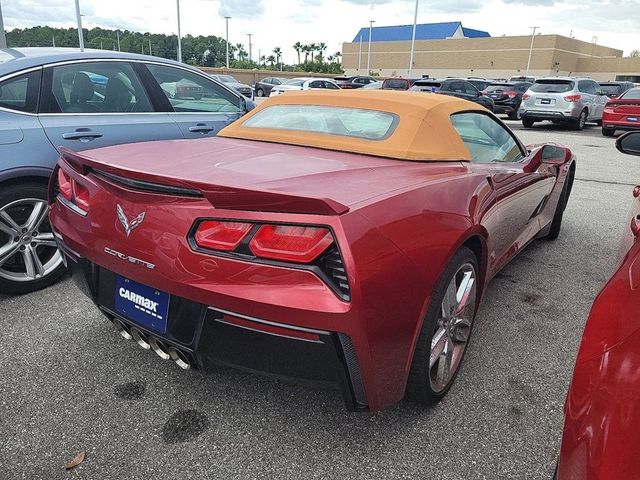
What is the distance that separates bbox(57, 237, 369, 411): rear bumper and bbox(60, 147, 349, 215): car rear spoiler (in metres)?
0.37

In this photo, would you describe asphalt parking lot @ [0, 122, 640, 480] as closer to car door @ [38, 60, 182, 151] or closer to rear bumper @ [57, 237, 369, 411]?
rear bumper @ [57, 237, 369, 411]

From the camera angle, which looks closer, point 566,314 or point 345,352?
point 345,352

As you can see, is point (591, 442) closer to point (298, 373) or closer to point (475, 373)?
point (298, 373)

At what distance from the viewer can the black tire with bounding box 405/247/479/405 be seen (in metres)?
2.03

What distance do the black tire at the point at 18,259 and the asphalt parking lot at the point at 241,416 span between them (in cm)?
18

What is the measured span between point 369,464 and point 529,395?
964mm

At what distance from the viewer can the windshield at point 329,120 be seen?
2801 mm

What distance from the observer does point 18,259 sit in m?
3.42

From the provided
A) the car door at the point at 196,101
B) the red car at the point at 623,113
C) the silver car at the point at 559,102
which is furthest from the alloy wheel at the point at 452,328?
the silver car at the point at 559,102

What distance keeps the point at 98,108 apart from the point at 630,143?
11.5 ft

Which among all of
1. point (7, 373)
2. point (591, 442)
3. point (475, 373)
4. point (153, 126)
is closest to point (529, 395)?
point (475, 373)

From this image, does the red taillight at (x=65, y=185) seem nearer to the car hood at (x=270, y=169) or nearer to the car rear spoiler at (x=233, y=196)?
the car hood at (x=270, y=169)

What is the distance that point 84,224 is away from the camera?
2174mm

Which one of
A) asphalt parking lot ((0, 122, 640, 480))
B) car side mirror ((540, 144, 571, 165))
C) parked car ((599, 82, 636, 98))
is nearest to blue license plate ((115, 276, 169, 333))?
asphalt parking lot ((0, 122, 640, 480))
